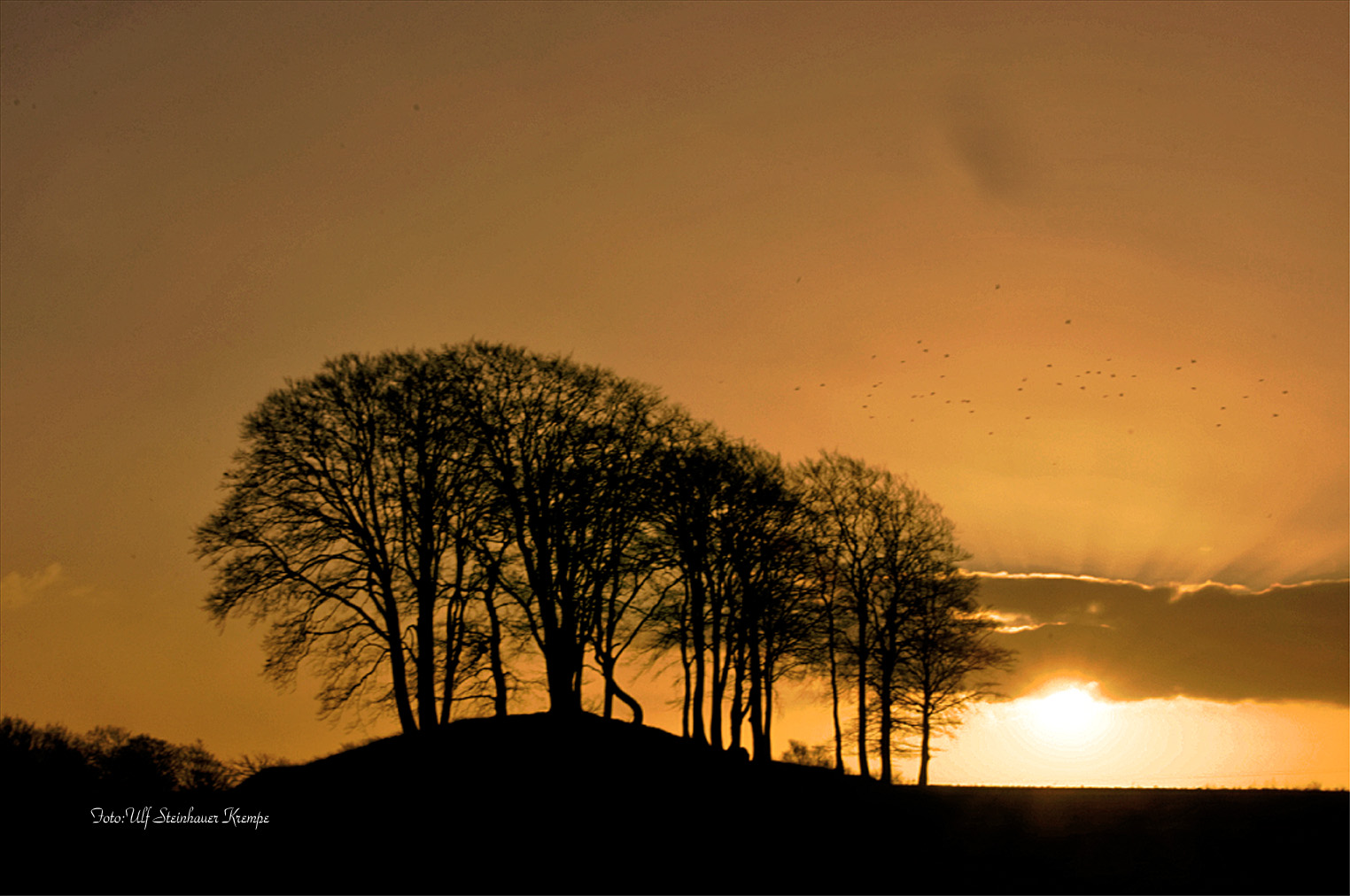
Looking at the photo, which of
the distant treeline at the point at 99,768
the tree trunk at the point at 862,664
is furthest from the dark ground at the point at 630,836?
the tree trunk at the point at 862,664

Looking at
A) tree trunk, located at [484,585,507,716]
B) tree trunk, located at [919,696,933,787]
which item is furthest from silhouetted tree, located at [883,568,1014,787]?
tree trunk, located at [484,585,507,716]

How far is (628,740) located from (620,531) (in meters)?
8.65

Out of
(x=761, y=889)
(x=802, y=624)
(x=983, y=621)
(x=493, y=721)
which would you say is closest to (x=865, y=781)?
(x=802, y=624)

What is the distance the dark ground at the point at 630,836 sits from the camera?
17.6 m

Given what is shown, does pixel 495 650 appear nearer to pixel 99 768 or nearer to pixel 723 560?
pixel 723 560

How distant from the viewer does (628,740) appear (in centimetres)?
2866

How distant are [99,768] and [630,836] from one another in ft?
139

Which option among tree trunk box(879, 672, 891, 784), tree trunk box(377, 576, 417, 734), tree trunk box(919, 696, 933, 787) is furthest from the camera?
tree trunk box(919, 696, 933, 787)

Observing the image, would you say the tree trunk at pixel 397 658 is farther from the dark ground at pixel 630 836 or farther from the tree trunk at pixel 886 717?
the tree trunk at pixel 886 717

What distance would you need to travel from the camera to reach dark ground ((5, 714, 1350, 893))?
1761 centimetres

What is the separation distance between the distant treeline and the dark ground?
268 cm

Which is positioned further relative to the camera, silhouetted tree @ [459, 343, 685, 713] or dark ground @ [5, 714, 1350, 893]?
silhouetted tree @ [459, 343, 685, 713]

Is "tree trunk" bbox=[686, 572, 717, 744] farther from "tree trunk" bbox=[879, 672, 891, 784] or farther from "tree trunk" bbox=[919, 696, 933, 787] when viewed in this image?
"tree trunk" bbox=[919, 696, 933, 787]

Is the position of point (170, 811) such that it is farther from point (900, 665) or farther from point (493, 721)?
point (900, 665)
